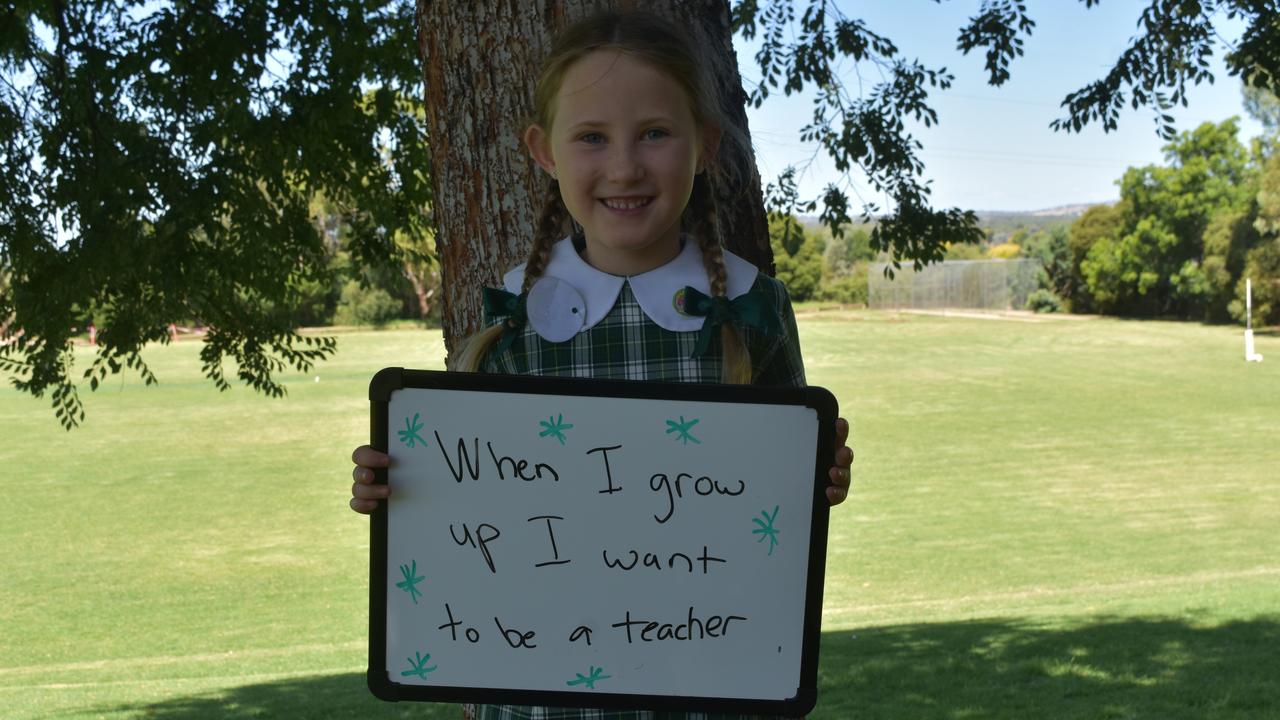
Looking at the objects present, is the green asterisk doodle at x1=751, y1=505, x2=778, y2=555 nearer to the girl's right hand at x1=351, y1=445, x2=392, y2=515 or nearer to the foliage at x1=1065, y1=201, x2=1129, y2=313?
the girl's right hand at x1=351, y1=445, x2=392, y2=515

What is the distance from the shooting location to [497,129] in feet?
8.73

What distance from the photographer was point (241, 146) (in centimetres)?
725

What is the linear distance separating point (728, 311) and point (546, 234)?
0.39 metres

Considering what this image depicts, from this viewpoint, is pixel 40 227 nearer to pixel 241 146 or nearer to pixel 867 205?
pixel 241 146

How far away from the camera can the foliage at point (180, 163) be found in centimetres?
672

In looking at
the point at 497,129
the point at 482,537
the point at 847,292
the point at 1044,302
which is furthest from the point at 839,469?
the point at 847,292

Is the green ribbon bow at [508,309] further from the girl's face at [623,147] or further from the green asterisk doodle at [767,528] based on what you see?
the green asterisk doodle at [767,528]

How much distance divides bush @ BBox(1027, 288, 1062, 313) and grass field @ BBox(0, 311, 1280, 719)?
33150 millimetres

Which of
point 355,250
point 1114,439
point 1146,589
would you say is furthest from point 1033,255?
point 355,250

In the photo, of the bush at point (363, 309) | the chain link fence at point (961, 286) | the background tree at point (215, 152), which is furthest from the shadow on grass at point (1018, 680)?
the bush at point (363, 309)

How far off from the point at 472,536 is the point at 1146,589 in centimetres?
1071

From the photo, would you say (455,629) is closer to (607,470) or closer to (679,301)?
(607,470)

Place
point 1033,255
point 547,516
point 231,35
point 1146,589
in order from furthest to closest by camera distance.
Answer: point 1033,255 < point 1146,589 < point 231,35 < point 547,516

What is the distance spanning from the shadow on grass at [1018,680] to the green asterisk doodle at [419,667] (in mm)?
4495
